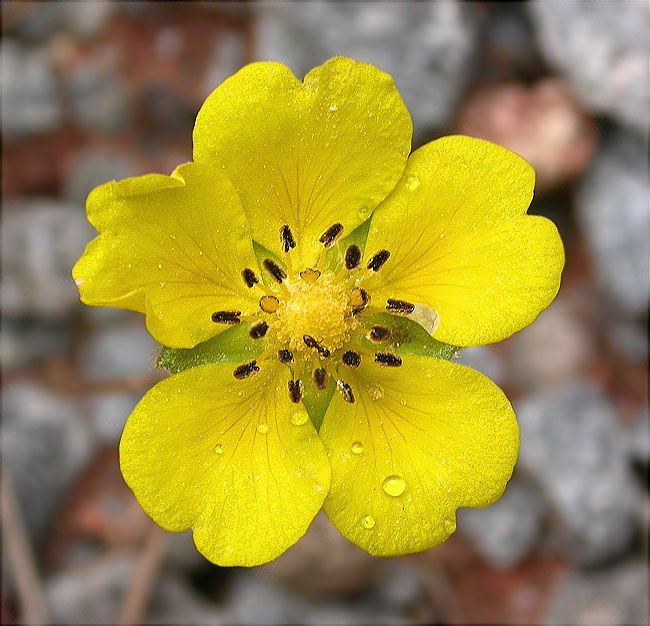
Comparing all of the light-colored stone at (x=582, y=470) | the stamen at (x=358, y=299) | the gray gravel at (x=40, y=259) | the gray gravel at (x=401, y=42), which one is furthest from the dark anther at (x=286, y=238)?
the light-colored stone at (x=582, y=470)

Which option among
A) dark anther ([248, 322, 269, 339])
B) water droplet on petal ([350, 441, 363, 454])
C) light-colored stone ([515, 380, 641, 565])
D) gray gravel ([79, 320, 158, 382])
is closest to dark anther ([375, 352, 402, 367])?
water droplet on petal ([350, 441, 363, 454])

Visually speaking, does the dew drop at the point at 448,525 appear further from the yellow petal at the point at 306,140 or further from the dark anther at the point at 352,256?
the yellow petal at the point at 306,140

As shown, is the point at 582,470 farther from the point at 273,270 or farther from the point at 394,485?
the point at 273,270

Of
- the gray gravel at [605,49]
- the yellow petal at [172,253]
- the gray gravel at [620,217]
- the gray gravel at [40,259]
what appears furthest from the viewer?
the gray gravel at [40,259]

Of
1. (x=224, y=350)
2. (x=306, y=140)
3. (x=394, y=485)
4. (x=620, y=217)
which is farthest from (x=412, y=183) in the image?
(x=620, y=217)

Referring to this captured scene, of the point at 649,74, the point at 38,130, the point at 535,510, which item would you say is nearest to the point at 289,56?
the point at 38,130

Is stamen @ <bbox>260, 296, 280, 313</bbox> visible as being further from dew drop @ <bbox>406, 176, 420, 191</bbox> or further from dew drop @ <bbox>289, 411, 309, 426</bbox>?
dew drop @ <bbox>406, 176, 420, 191</bbox>

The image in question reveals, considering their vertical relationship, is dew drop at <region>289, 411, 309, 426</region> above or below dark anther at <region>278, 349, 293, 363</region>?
below
